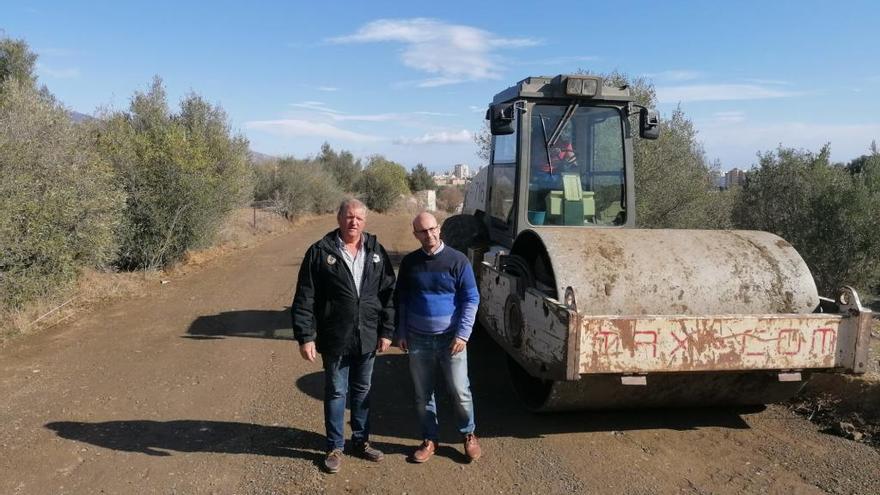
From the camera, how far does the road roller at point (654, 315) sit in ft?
12.4

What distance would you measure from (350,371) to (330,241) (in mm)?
924

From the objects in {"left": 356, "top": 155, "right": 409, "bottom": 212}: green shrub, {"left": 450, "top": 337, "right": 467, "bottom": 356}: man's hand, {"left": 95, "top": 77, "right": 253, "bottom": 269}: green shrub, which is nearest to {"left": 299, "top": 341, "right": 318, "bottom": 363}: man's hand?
{"left": 450, "top": 337, "right": 467, "bottom": 356}: man's hand

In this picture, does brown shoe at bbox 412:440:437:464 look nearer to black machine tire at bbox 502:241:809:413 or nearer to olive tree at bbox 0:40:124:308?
black machine tire at bbox 502:241:809:413

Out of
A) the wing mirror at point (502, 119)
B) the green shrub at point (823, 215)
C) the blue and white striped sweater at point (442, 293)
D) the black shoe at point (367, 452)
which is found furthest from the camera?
the green shrub at point (823, 215)

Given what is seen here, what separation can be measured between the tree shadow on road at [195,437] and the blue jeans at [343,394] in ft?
0.94

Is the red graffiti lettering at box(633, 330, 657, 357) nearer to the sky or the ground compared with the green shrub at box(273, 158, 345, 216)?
nearer to the ground

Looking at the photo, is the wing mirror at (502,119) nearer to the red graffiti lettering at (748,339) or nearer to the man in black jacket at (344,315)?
the man in black jacket at (344,315)

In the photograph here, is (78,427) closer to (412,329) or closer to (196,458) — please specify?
(196,458)

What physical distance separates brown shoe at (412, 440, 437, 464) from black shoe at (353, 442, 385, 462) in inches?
9.2

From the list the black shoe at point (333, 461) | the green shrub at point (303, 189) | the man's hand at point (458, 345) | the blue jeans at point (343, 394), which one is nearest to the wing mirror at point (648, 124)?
the man's hand at point (458, 345)

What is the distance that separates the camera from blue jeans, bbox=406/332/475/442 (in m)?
4.03

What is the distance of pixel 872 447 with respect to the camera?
414 cm

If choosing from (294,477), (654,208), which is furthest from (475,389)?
(654,208)

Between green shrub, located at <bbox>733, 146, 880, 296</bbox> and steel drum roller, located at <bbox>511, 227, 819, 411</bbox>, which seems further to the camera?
green shrub, located at <bbox>733, 146, 880, 296</bbox>
